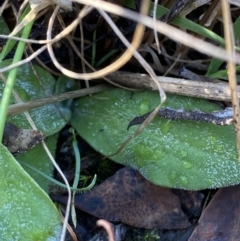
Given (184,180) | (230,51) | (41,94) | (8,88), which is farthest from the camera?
(41,94)

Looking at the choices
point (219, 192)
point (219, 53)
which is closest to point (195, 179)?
point (219, 192)

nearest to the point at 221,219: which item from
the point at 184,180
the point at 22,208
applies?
the point at 184,180

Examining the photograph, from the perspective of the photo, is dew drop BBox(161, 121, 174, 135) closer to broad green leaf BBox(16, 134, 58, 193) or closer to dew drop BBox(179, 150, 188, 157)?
dew drop BBox(179, 150, 188, 157)

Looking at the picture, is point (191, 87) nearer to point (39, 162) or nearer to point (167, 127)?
point (167, 127)

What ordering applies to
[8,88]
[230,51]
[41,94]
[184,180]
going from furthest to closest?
[41,94], [184,180], [8,88], [230,51]

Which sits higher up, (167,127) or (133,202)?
(167,127)

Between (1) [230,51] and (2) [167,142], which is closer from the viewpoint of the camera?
(1) [230,51]
